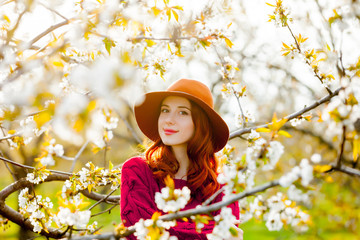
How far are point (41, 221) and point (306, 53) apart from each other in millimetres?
1685

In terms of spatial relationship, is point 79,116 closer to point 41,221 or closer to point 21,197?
point 41,221

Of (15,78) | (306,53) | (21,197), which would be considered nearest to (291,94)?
(306,53)

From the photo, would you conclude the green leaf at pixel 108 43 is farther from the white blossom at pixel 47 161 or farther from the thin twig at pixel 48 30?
the white blossom at pixel 47 161

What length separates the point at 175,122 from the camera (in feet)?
6.96

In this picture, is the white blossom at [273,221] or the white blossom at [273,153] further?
the white blossom at [273,221]

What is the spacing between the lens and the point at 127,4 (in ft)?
5.16

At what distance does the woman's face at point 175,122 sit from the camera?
2113 mm

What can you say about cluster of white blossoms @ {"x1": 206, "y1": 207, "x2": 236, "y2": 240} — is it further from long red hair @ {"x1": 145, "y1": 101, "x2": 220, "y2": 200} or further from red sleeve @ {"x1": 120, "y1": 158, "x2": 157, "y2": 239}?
long red hair @ {"x1": 145, "y1": 101, "x2": 220, "y2": 200}

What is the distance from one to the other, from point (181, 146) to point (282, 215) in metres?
0.94

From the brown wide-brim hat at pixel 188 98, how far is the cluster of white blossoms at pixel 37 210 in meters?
0.74

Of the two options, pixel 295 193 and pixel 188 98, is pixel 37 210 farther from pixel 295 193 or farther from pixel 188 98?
pixel 295 193

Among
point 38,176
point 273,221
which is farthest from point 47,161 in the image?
point 273,221

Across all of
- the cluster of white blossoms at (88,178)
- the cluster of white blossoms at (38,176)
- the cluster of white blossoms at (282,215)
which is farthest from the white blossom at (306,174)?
the cluster of white blossoms at (38,176)

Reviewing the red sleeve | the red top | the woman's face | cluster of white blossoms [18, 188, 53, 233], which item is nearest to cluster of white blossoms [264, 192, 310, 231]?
the red top
